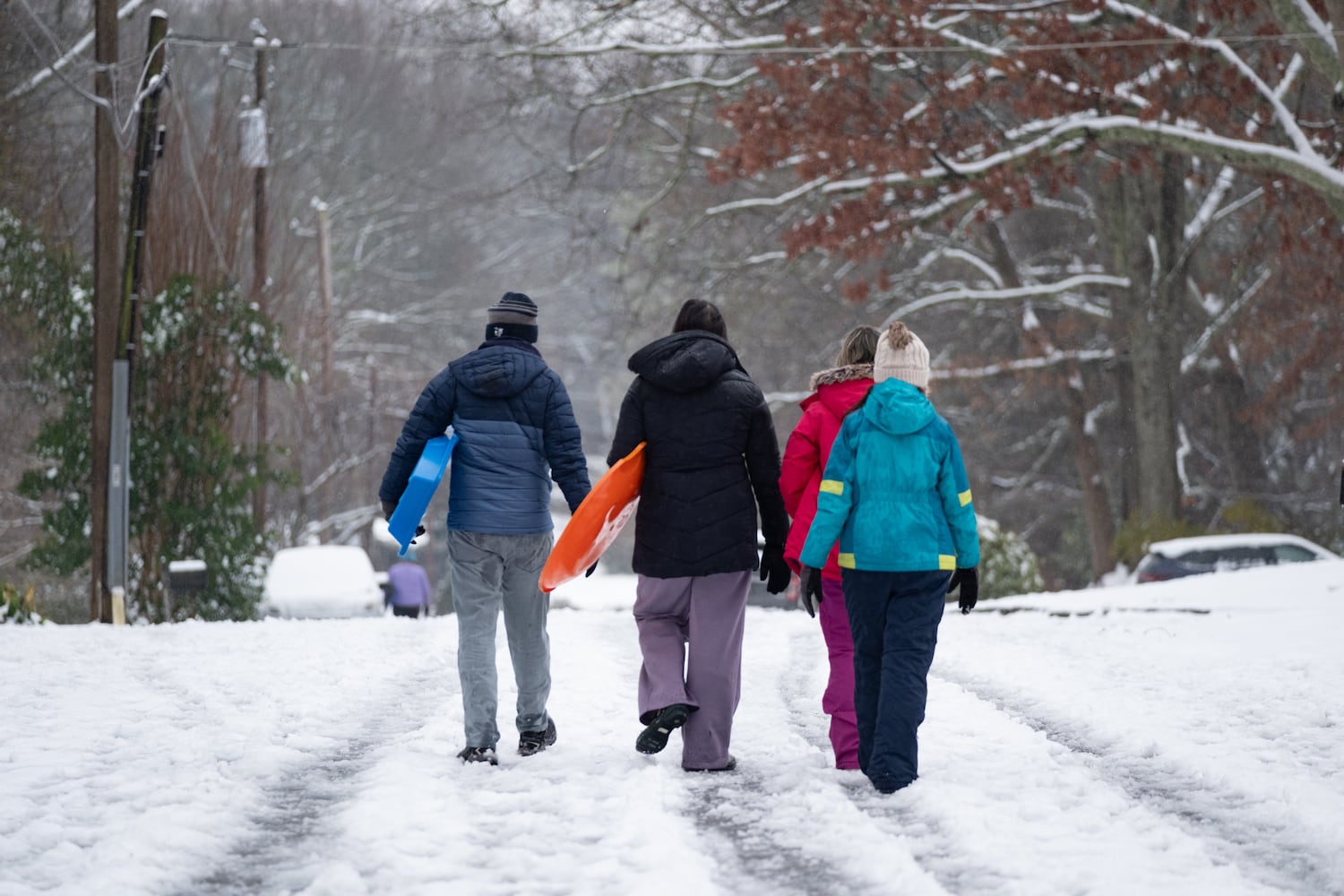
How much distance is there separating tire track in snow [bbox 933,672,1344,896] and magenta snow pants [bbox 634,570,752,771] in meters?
1.55

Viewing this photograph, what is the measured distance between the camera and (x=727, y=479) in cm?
714

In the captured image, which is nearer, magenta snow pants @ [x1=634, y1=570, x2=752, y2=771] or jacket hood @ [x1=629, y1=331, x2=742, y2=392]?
magenta snow pants @ [x1=634, y1=570, x2=752, y2=771]

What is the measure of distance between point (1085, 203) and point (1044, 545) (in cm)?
972

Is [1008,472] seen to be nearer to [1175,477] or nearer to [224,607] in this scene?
[1175,477]

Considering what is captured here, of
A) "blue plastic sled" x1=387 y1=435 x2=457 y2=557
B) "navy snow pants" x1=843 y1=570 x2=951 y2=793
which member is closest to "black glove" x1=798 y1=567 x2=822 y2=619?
"navy snow pants" x1=843 y1=570 x2=951 y2=793

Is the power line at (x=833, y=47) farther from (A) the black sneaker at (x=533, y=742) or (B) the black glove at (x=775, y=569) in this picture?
(A) the black sneaker at (x=533, y=742)

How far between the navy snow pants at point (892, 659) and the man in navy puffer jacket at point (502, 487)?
1395mm

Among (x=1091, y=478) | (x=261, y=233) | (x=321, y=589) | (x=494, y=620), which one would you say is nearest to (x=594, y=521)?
(x=494, y=620)

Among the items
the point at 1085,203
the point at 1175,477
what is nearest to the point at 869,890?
the point at 1175,477

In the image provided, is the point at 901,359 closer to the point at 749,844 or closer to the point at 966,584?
the point at 966,584

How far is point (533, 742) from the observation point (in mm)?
7266

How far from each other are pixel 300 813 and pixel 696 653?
5.85 feet

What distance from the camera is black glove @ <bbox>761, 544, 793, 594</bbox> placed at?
281 inches

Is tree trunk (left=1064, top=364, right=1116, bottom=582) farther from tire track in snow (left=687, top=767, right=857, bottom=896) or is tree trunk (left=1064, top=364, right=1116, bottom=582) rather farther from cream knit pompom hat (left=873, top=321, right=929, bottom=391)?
tire track in snow (left=687, top=767, right=857, bottom=896)
